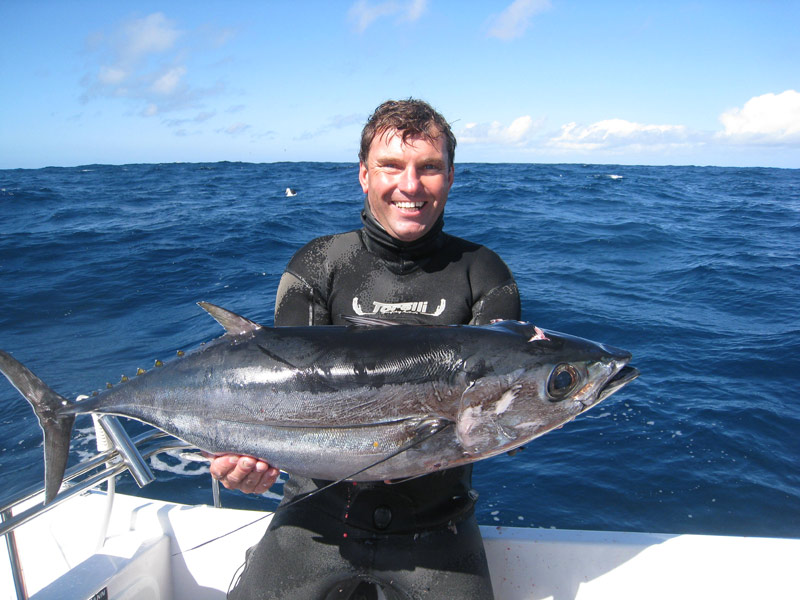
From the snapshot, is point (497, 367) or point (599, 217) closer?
point (497, 367)

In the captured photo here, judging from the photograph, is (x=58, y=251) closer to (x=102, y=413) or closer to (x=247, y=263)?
(x=247, y=263)

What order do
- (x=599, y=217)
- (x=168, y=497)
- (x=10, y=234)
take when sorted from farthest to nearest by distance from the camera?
(x=599, y=217)
(x=10, y=234)
(x=168, y=497)

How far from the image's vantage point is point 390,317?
300cm

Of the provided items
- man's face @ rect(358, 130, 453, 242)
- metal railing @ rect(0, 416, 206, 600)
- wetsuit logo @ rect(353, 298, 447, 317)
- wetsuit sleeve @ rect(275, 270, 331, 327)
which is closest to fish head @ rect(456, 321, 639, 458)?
wetsuit logo @ rect(353, 298, 447, 317)

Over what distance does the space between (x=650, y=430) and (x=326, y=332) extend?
620 cm

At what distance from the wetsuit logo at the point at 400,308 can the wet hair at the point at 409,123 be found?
845 mm

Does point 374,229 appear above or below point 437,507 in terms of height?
above

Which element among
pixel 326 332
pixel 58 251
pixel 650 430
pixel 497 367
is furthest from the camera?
pixel 58 251

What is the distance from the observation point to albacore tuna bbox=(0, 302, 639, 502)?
2252 millimetres

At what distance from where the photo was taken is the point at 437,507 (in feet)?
9.37

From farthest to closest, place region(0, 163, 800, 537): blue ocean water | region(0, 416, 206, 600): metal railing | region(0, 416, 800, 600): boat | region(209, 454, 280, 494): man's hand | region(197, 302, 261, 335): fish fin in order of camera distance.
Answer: region(0, 163, 800, 537): blue ocean water
region(0, 416, 800, 600): boat
region(0, 416, 206, 600): metal railing
region(197, 302, 261, 335): fish fin
region(209, 454, 280, 494): man's hand

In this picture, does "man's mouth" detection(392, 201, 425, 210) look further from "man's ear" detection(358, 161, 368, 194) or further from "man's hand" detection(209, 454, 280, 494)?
"man's hand" detection(209, 454, 280, 494)

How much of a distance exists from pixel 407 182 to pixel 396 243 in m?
0.37

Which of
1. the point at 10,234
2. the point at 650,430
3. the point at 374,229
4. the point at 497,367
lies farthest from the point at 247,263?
the point at 497,367
